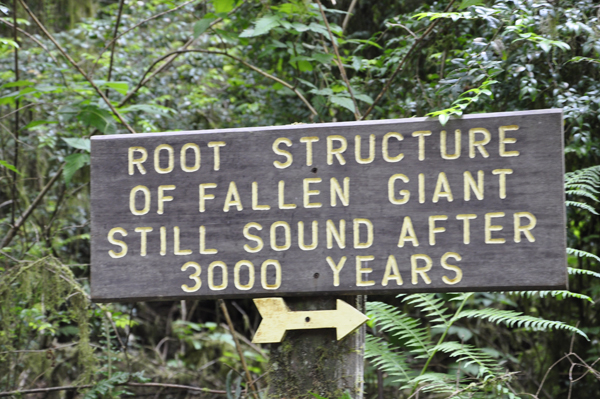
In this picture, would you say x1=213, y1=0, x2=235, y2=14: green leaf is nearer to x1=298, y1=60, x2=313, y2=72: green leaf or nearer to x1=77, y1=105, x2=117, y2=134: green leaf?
x1=298, y1=60, x2=313, y2=72: green leaf

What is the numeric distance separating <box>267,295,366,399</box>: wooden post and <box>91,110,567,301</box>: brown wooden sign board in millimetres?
142

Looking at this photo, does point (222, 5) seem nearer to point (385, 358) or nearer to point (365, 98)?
point (365, 98)

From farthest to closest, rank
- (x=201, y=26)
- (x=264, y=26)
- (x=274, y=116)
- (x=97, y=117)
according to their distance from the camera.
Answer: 1. (x=274, y=116)
2. (x=97, y=117)
3. (x=201, y=26)
4. (x=264, y=26)

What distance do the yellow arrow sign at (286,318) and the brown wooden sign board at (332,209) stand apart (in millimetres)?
62

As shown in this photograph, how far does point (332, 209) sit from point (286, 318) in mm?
417

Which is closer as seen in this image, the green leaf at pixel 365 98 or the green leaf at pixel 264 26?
the green leaf at pixel 264 26

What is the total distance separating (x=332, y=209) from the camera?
1.74 m

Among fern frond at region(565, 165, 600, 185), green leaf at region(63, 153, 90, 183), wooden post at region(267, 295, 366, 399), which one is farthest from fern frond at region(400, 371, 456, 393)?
green leaf at region(63, 153, 90, 183)

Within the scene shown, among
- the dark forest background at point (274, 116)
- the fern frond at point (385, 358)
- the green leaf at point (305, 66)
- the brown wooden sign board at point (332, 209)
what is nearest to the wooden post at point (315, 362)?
the brown wooden sign board at point (332, 209)

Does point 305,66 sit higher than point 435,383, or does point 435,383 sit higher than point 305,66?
point 305,66

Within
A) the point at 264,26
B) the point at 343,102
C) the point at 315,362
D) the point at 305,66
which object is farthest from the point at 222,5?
the point at 315,362

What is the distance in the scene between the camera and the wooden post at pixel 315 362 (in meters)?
1.81

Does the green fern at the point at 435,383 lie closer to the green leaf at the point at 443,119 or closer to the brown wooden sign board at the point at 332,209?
the brown wooden sign board at the point at 332,209

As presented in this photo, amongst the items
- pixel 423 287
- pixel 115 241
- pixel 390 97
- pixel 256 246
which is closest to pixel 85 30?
pixel 390 97
